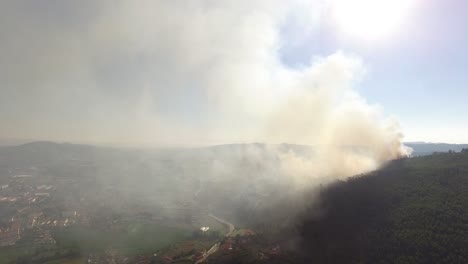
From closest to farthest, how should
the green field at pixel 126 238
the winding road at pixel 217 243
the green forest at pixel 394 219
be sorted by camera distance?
the green forest at pixel 394 219, the winding road at pixel 217 243, the green field at pixel 126 238

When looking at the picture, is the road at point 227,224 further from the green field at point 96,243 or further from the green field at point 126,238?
the green field at point 126,238

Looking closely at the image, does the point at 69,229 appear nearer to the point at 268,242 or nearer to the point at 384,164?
the point at 268,242

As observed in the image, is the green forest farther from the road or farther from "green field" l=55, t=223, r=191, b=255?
"green field" l=55, t=223, r=191, b=255

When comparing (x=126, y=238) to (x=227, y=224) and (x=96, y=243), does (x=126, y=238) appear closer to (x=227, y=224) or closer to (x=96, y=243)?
(x=96, y=243)

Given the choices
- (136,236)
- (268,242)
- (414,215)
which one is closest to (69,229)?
(136,236)

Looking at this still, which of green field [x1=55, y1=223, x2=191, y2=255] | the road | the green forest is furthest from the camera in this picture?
the road

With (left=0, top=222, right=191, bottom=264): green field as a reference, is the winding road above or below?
above

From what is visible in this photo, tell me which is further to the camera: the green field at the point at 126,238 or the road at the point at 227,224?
the road at the point at 227,224

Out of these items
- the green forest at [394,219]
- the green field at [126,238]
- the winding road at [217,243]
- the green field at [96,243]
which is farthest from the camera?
the green field at [126,238]

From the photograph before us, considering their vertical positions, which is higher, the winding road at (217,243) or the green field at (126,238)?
the winding road at (217,243)

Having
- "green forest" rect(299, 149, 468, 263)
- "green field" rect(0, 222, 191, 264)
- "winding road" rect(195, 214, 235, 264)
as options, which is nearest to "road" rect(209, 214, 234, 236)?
"winding road" rect(195, 214, 235, 264)

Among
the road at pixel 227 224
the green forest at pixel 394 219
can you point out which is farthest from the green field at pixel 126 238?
the green forest at pixel 394 219
